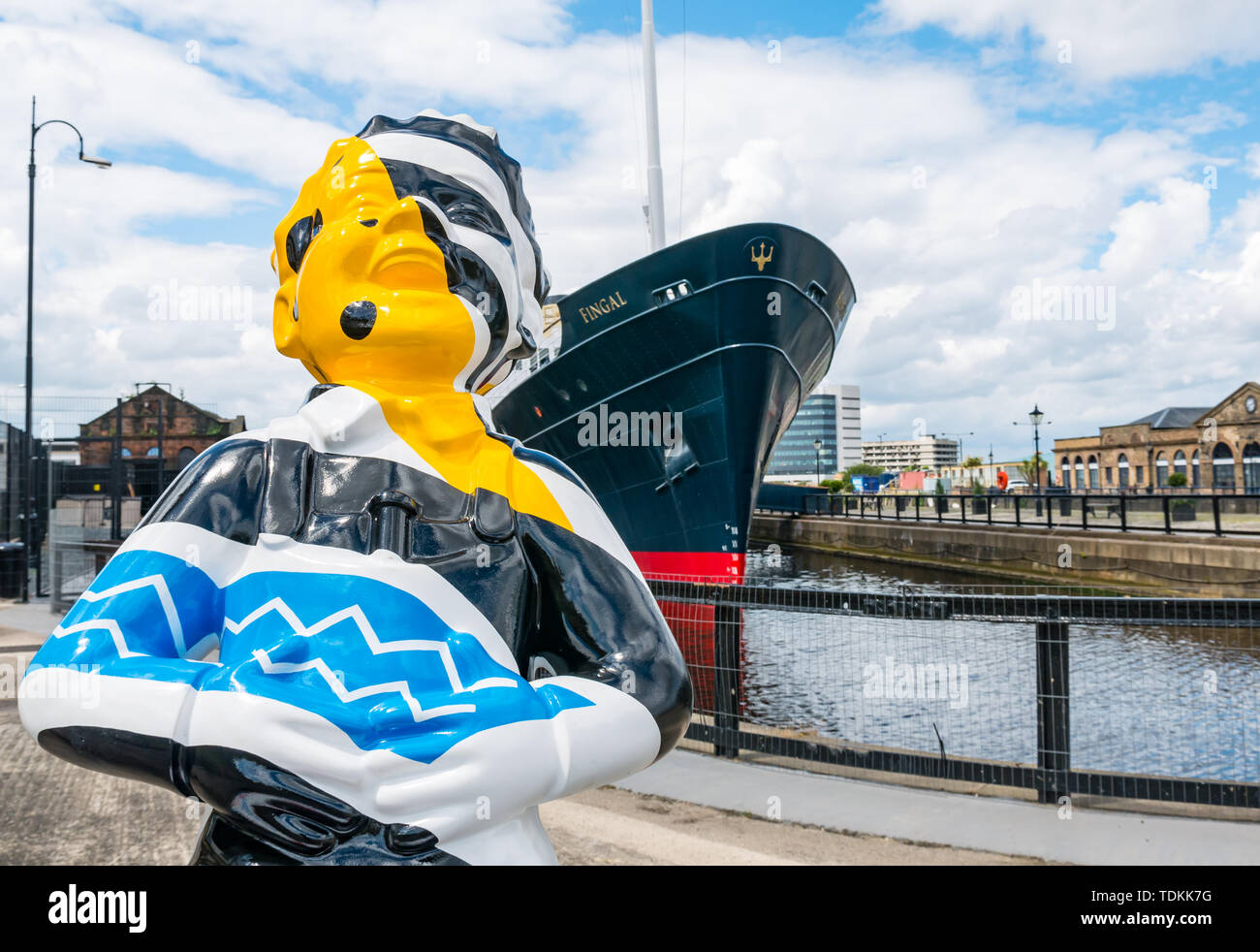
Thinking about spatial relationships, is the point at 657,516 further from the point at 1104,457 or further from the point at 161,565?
the point at 1104,457

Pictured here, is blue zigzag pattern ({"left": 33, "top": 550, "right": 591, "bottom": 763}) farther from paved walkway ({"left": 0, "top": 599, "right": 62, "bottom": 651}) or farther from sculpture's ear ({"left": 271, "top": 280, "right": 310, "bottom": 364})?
paved walkway ({"left": 0, "top": 599, "right": 62, "bottom": 651})

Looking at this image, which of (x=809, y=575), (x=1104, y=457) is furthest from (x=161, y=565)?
(x=1104, y=457)

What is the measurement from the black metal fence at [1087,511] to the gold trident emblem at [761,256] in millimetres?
10986

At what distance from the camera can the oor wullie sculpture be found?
1332mm

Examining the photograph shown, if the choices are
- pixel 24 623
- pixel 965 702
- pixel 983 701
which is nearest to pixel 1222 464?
pixel 983 701

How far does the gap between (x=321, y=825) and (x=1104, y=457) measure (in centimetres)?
6314

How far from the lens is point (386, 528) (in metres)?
1.53

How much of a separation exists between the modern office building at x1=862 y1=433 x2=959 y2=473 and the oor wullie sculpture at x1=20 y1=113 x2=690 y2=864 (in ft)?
442

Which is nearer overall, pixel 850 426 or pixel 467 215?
pixel 467 215

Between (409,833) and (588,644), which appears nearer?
(409,833)

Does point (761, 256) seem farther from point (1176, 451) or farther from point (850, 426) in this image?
point (850, 426)

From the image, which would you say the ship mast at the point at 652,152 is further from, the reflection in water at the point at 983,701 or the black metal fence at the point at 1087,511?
the black metal fence at the point at 1087,511

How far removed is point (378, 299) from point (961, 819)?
3.81 m

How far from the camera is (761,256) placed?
10.4 metres
